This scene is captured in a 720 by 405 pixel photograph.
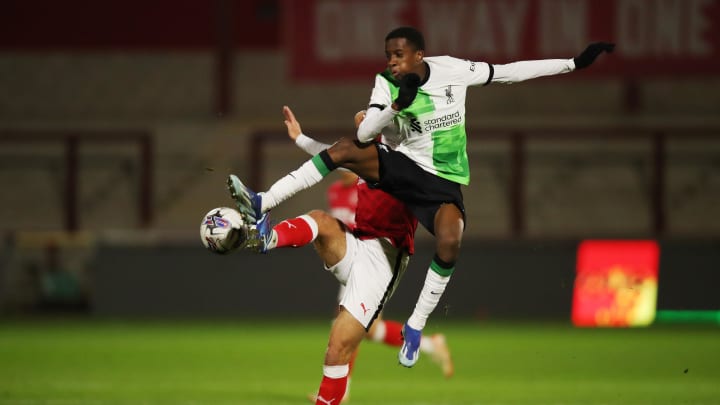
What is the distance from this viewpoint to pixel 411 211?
6781 millimetres

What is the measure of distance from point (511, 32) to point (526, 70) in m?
6.77

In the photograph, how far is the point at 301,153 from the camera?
1667 centimetres

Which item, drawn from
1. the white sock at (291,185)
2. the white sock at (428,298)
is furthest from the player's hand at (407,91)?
the white sock at (428,298)

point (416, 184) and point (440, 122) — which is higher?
point (440, 122)

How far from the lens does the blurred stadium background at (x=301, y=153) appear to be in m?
13.6

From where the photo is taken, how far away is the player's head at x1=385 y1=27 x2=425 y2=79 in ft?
21.4

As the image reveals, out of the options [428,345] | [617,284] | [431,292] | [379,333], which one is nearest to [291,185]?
[431,292]

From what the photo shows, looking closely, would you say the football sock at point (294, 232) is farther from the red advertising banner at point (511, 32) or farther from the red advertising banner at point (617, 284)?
the red advertising banner at point (617, 284)

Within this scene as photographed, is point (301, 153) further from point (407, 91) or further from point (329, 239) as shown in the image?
point (407, 91)

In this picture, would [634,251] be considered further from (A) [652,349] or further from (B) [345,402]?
(B) [345,402]

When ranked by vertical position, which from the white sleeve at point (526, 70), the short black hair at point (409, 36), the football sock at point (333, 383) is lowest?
the football sock at point (333, 383)

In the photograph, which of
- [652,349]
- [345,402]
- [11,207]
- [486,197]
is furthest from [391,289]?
[11,207]

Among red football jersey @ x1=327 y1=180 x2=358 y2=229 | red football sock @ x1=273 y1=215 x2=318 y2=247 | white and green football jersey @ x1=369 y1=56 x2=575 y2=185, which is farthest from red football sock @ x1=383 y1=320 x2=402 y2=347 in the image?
white and green football jersey @ x1=369 y1=56 x2=575 y2=185

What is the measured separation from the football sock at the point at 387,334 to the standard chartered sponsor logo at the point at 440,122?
258 centimetres
